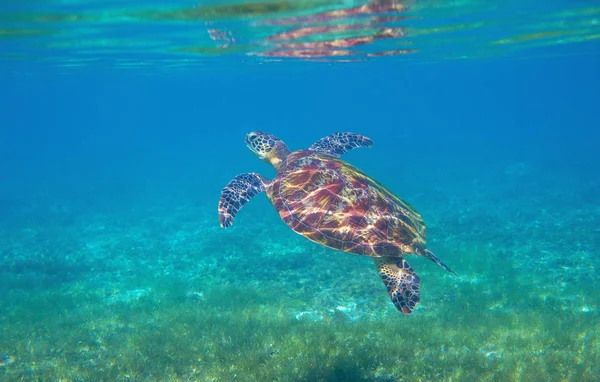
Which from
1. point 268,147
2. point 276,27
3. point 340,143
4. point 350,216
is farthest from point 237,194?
point 276,27

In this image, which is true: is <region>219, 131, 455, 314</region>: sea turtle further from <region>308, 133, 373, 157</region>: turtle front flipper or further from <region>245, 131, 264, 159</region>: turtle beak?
<region>245, 131, 264, 159</region>: turtle beak

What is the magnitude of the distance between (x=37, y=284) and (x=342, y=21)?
1626 cm

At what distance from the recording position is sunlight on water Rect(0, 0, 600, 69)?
41.8ft

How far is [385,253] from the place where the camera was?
22.5ft

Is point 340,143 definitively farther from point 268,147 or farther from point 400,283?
point 400,283

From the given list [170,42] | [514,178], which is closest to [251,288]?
[170,42]

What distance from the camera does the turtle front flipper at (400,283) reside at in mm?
6441

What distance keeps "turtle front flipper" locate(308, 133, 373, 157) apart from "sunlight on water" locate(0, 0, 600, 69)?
16.1ft

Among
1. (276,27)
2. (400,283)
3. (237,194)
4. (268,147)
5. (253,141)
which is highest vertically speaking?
(276,27)

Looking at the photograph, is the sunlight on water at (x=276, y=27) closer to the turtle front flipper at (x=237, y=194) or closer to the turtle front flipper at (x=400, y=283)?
the turtle front flipper at (x=237, y=194)

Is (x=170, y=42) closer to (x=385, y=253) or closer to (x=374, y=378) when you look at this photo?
(x=385, y=253)

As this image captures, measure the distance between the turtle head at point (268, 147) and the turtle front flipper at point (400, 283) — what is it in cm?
Answer: 533

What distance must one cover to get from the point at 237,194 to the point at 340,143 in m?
4.82

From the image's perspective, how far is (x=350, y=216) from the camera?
7.25 meters
